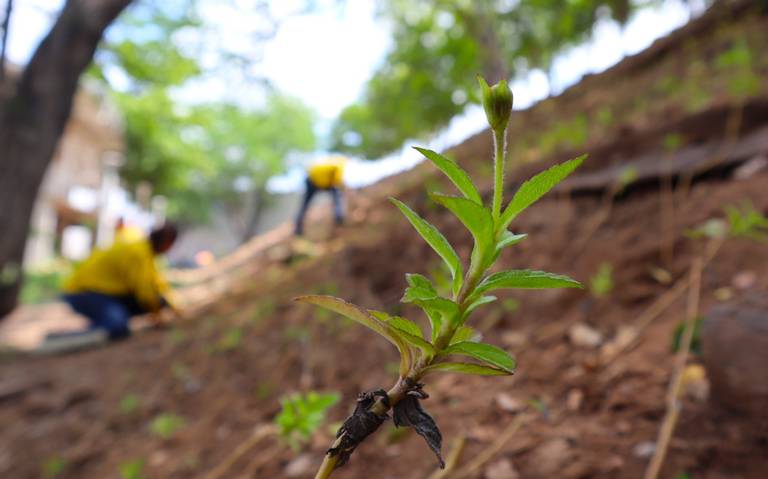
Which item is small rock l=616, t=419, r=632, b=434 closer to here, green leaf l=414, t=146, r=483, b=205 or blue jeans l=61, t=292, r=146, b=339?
green leaf l=414, t=146, r=483, b=205

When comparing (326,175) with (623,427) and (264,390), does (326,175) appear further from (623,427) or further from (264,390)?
(623,427)

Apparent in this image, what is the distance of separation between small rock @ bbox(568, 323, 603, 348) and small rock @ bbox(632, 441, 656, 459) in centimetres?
55

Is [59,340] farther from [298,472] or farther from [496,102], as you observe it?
[496,102]

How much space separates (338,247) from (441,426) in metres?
2.83

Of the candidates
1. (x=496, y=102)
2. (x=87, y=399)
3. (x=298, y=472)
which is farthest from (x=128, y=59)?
(x=496, y=102)

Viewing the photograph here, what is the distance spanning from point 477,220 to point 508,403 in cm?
109

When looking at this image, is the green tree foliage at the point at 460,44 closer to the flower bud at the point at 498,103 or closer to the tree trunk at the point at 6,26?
the tree trunk at the point at 6,26

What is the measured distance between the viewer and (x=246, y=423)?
185 centimetres

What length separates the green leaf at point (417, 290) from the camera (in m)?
0.42

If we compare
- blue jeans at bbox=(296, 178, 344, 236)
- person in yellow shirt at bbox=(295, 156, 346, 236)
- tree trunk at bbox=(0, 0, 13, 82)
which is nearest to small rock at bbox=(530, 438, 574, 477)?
tree trunk at bbox=(0, 0, 13, 82)

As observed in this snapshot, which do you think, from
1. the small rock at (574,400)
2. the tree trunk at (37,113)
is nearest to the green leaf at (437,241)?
the small rock at (574,400)

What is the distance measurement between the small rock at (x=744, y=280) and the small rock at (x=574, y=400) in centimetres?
66

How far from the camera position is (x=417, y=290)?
1.42 feet

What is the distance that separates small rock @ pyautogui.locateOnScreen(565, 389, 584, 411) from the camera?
1.29 meters
